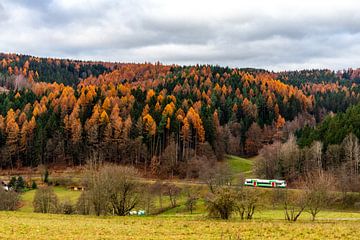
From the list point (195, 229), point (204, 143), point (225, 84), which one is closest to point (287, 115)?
point (225, 84)

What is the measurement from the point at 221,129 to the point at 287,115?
1935 inches

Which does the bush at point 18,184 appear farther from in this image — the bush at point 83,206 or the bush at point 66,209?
the bush at point 83,206

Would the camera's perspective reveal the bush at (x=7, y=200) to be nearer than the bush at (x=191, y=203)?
Yes

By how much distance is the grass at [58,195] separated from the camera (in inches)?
2913

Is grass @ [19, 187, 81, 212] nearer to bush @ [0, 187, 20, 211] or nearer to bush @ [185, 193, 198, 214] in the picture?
bush @ [0, 187, 20, 211]

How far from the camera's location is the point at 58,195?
84125mm

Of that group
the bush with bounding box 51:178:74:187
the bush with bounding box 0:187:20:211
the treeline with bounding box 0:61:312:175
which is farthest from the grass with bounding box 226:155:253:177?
the bush with bounding box 0:187:20:211

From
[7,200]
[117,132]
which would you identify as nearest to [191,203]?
[7,200]

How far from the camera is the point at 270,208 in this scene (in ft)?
221

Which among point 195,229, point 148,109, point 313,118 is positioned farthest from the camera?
point 313,118

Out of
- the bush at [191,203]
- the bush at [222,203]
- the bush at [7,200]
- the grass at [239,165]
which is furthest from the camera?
the grass at [239,165]

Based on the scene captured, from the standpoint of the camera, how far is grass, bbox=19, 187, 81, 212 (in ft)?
243

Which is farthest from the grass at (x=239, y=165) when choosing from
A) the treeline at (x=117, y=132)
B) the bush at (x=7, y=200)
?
the bush at (x=7, y=200)

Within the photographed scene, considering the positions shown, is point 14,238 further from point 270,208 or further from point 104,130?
point 104,130
